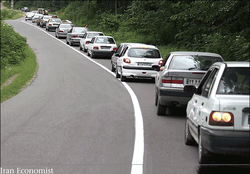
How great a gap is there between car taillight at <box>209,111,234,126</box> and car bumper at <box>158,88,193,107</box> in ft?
15.0

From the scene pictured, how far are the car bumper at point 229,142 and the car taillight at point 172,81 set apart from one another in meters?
4.70

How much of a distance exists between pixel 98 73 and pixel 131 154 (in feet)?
45.8

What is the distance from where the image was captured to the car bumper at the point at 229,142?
20.2ft

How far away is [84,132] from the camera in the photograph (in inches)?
363

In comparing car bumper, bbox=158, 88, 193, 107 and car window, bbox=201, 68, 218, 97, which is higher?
car window, bbox=201, 68, 218, 97

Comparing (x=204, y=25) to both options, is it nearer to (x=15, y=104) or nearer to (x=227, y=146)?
(x=15, y=104)

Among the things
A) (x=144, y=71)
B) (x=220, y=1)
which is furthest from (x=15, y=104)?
(x=220, y=1)

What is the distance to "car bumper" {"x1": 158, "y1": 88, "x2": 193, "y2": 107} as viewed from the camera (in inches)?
431

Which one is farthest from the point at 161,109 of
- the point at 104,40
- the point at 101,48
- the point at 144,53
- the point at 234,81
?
the point at 104,40

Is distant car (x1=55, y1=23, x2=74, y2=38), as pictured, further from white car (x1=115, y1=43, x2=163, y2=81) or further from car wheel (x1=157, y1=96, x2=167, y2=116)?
car wheel (x1=157, y1=96, x2=167, y2=116)

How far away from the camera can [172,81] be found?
36.2 ft

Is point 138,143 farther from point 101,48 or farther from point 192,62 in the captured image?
point 101,48

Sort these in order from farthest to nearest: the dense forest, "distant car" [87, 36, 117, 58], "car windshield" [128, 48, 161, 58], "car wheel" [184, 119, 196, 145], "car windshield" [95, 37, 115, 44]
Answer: "car windshield" [95, 37, 115, 44]
"distant car" [87, 36, 117, 58]
the dense forest
"car windshield" [128, 48, 161, 58]
"car wheel" [184, 119, 196, 145]

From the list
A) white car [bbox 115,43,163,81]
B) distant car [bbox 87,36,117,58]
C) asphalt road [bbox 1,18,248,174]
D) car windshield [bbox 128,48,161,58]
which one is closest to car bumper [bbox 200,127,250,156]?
asphalt road [bbox 1,18,248,174]
